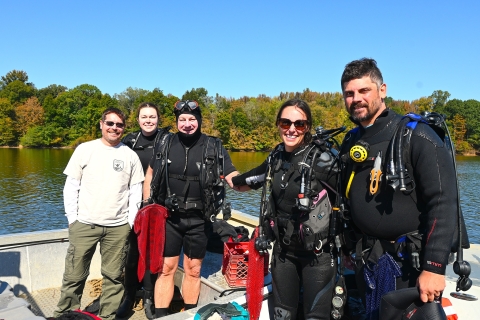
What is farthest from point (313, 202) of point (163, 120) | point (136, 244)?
point (163, 120)

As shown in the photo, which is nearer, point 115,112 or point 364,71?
point 364,71

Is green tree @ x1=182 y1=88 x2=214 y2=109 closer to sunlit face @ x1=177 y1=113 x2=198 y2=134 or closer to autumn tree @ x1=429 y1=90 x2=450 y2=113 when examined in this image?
autumn tree @ x1=429 y1=90 x2=450 y2=113

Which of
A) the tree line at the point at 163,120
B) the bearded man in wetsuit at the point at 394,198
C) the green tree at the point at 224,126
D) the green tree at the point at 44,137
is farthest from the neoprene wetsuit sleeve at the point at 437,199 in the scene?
the green tree at the point at 44,137

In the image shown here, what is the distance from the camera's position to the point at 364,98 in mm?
2225

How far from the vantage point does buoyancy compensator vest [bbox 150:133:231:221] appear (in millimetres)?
3311

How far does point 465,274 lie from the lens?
2.00 m

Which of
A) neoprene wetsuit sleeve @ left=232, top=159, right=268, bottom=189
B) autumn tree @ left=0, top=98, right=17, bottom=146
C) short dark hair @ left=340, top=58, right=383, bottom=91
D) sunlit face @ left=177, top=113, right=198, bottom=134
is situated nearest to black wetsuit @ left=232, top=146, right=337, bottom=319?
neoprene wetsuit sleeve @ left=232, top=159, right=268, bottom=189

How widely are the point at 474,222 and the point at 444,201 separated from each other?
13.8m

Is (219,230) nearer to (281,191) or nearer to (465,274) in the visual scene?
(281,191)

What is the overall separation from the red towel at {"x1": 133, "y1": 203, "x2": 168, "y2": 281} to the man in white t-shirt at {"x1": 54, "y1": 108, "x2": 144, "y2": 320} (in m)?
0.10

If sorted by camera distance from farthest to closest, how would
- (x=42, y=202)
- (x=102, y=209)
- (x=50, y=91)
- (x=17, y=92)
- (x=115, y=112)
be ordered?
(x=50, y=91), (x=17, y=92), (x=42, y=202), (x=115, y=112), (x=102, y=209)

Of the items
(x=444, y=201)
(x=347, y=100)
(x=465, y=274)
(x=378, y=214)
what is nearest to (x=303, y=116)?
(x=347, y=100)

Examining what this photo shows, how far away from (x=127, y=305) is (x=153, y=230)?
1028 mm

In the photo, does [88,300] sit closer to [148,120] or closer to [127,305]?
[127,305]
